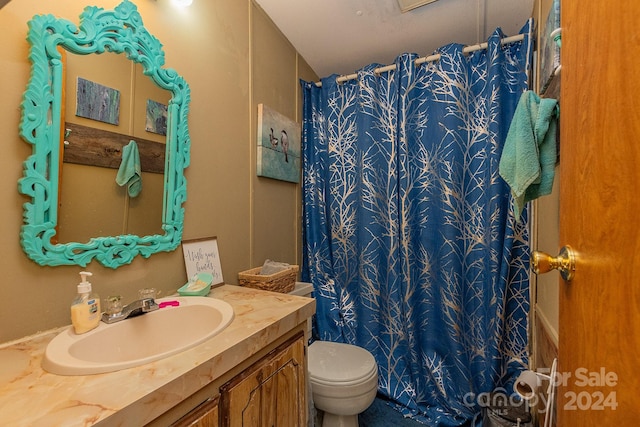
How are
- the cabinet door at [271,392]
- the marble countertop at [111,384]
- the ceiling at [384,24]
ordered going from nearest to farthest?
the marble countertop at [111,384]
the cabinet door at [271,392]
the ceiling at [384,24]

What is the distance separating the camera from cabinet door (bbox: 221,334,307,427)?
75 cm

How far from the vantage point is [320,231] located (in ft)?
6.77

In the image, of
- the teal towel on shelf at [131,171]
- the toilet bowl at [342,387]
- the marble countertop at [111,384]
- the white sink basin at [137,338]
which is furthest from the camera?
the toilet bowl at [342,387]

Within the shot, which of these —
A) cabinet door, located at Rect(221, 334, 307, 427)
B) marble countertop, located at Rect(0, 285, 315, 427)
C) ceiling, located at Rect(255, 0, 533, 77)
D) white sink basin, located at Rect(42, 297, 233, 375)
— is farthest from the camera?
ceiling, located at Rect(255, 0, 533, 77)

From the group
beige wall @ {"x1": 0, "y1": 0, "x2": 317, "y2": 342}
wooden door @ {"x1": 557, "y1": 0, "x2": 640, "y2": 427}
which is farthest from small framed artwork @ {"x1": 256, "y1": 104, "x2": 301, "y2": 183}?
wooden door @ {"x1": 557, "y1": 0, "x2": 640, "y2": 427}

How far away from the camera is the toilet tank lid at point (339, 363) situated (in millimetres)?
1401

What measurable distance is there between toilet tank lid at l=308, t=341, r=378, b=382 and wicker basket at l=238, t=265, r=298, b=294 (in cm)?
43

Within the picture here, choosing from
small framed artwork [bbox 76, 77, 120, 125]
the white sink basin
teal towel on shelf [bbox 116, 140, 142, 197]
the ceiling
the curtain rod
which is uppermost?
the ceiling

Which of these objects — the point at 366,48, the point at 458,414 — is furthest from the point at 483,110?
the point at 458,414

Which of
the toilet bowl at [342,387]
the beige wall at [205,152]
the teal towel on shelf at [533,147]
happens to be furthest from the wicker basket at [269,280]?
the teal towel on shelf at [533,147]

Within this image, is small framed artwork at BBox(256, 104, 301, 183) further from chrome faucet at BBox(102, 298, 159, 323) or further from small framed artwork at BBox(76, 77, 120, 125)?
chrome faucet at BBox(102, 298, 159, 323)

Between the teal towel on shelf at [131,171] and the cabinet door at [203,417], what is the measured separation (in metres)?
0.78

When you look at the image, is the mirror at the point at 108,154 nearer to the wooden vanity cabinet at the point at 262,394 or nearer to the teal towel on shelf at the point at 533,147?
the wooden vanity cabinet at the point at 262,394

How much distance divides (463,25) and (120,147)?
6.19 feet
